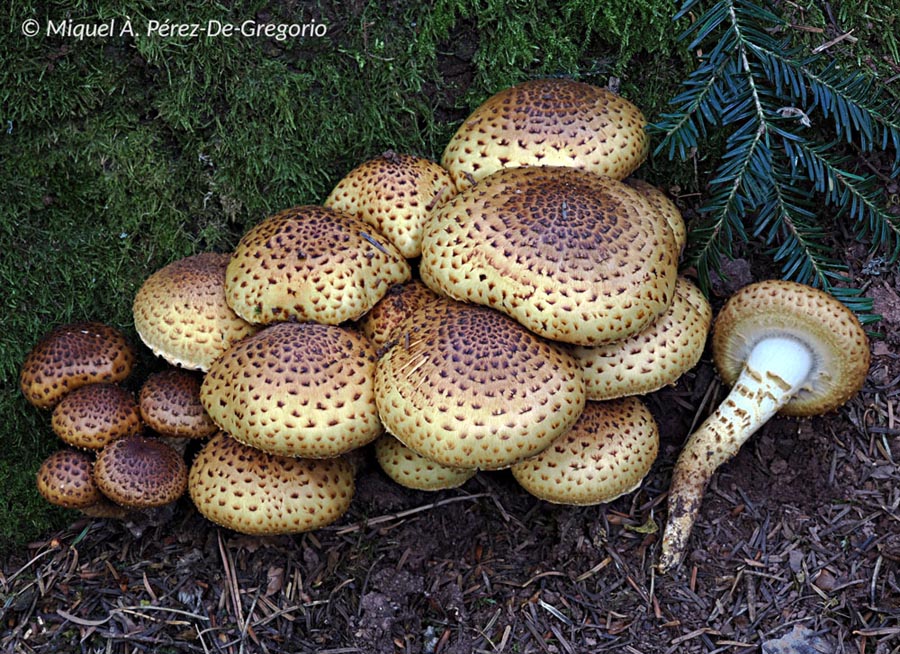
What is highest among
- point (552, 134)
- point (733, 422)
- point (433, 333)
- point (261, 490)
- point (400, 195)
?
point (552, 134)

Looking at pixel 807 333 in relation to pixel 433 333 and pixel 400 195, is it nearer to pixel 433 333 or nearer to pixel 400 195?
pixel 433 333

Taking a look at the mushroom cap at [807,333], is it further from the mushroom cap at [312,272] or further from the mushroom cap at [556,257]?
the mushroom cap at [312,272]

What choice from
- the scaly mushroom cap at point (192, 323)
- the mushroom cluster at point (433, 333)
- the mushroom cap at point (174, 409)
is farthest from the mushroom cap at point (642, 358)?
the mushroom cap at point (174, 409)

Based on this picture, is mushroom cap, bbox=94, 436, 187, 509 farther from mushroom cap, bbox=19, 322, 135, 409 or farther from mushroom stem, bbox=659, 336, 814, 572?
mushroom stem, bbox=659, 336, 814, 572

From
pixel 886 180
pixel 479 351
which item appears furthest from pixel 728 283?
pixel 479 351

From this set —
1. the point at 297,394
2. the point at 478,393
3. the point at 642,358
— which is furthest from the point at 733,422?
the point at 297,394

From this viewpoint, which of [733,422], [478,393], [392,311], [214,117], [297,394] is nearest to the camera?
[478,393]

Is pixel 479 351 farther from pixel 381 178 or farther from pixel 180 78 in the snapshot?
pixel 180 78
